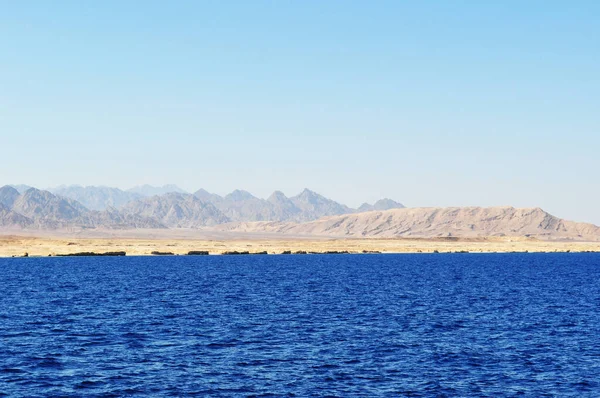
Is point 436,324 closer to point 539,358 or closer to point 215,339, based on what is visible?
point 539,358

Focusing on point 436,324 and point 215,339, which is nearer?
point 215,339

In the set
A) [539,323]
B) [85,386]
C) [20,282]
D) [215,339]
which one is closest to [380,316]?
[539,323]

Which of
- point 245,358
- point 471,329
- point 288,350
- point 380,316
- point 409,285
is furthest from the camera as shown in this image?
point 409,285

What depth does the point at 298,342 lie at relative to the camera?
200 feet

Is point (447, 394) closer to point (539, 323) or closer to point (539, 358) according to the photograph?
point (539, 358)

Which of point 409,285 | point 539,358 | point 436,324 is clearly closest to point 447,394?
point 539,358

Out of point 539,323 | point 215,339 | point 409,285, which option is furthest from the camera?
point 409,285

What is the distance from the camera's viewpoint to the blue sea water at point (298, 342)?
151ft

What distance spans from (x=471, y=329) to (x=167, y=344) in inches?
1172

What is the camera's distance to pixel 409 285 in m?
126

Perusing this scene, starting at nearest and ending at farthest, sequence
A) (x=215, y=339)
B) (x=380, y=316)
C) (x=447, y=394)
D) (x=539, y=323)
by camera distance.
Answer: (x=447, y=394)
(x=215, y=339)
(x=539, y=323)
(x=380, y=316)

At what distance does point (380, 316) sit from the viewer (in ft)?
260

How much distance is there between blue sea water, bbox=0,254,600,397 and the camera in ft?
151

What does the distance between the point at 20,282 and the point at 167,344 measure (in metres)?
78.4
